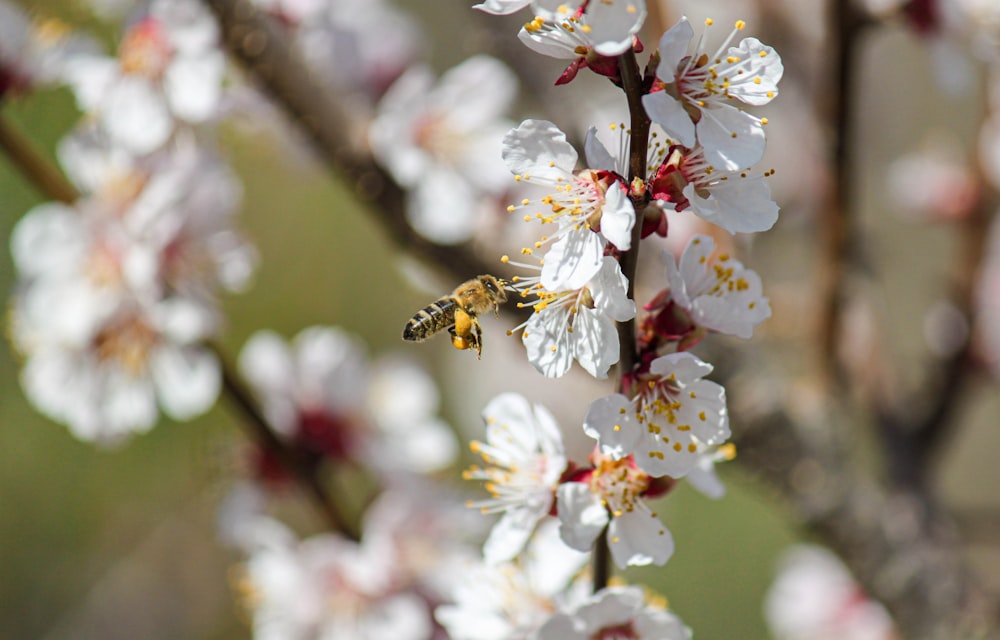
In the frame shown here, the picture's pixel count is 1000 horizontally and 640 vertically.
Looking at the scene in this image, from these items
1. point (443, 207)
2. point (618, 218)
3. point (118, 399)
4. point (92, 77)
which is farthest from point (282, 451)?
point (618, 218)

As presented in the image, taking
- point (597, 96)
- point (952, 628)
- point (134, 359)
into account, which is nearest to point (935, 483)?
point (952, 628)

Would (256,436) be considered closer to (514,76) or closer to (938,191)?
(514,76)

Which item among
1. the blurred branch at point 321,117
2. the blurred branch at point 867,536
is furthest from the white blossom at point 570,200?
the blurred branch at point 867,536

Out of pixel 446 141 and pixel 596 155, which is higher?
pixel 596 155

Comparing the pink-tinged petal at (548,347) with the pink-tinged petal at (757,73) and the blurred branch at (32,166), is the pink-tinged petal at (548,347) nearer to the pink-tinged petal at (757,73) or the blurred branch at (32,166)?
the pink-tinged petal at (757,73)

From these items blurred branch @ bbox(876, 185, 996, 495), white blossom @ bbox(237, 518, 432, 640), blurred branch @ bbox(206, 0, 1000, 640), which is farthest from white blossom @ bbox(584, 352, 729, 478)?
blurred branch @ bbox(876, 185, 996, 495)

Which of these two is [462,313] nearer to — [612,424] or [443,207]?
[612,424]
